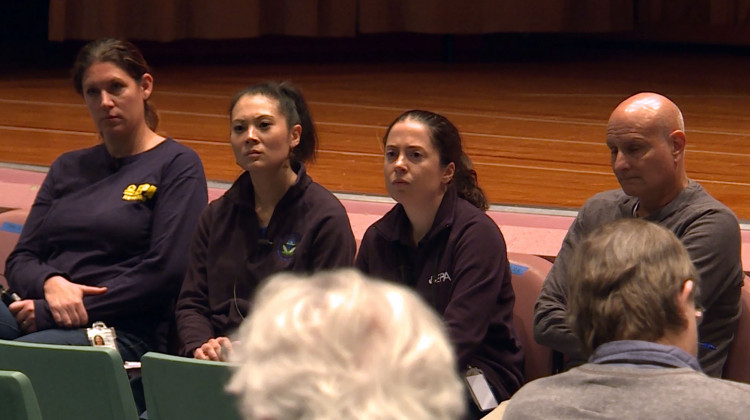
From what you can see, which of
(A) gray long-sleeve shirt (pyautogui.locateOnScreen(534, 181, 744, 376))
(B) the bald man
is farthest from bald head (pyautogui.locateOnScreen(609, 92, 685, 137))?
(A) gray long-sleeve shirt (pyautogui.locateOnScreen(534, 181, 744, 376))

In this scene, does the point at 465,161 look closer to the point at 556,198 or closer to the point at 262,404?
the point at 556,198

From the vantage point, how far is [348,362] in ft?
3.22

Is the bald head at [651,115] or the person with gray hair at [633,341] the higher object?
the bald head at [651,115]

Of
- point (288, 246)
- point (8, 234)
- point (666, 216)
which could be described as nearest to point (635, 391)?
point (666, 216)

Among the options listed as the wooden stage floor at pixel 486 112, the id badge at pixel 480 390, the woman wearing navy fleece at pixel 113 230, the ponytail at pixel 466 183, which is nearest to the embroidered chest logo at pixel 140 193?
the woman wearing navy fleece at pixel 113 230

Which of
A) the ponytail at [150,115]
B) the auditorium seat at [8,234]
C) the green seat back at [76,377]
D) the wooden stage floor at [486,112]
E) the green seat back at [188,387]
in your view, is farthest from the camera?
the wooden stage floor at [486,112]

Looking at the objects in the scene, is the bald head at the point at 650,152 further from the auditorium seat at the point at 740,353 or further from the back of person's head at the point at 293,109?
the back of person's head at the point at 293,109

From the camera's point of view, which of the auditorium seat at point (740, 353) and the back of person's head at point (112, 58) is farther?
the back of person's head at point (112, 58)

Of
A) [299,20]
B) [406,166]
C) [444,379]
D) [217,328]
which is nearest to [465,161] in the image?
[406,166]

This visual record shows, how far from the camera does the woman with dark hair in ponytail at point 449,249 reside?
2.54 metres

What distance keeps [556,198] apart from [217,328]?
5.24 feet

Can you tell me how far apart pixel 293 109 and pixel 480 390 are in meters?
0.95

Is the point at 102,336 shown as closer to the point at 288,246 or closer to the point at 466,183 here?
the point at 288,246

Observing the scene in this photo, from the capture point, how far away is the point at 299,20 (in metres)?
7.73
